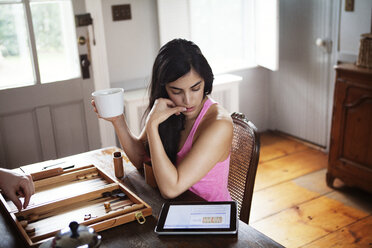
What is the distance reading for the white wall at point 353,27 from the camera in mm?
2957

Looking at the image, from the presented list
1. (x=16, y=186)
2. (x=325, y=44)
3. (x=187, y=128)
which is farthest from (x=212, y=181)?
(x=325, y=44)

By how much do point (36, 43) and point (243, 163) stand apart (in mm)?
1872

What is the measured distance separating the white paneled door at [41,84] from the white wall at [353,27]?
197 cm

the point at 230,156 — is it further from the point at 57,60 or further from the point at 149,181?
the point at 57,60

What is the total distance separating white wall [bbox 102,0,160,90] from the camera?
3.12m

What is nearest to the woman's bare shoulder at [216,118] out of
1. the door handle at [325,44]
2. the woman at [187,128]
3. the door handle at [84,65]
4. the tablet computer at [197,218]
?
the woman at [187,128]

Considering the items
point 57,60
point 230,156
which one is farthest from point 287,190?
point 57,60

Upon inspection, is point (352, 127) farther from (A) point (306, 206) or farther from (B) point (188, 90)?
(B) point (188, 90)

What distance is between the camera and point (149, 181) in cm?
152

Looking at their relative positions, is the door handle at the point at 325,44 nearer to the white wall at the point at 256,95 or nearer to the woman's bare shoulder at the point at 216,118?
the white wall at the point at 256,95

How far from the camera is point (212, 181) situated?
153 cm

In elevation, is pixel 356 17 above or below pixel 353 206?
above

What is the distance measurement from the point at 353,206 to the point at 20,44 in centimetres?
250

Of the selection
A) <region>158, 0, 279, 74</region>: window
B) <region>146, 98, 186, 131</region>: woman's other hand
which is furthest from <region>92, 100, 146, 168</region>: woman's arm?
<region>158, 0, 279, 74</region>: window
